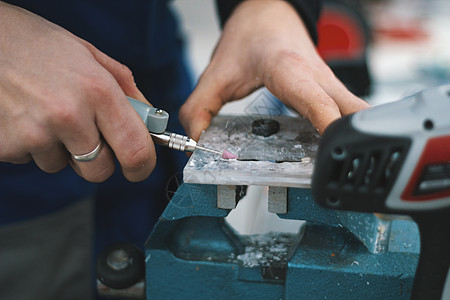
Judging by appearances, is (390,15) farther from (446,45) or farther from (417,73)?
(417,73)

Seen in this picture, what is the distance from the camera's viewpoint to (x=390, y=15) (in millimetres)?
3244

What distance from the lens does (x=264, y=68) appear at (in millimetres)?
835

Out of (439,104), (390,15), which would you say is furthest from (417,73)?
(439,104)

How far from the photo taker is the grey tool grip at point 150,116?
648 millimetres

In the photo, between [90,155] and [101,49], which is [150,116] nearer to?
[90,155]

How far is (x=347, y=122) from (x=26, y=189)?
808 mm

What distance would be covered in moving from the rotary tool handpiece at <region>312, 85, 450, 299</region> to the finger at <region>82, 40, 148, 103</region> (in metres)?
0.36

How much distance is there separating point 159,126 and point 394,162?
1.15 feet

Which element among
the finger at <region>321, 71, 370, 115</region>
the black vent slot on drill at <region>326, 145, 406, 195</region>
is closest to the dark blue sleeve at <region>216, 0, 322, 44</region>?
the finger at <region>321, 71, 370, 115</region>

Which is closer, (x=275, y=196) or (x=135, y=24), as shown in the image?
(x=275, y=196)

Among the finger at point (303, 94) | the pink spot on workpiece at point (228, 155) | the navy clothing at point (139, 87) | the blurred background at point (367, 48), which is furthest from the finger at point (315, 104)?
the navy clothing at point (139, 87)

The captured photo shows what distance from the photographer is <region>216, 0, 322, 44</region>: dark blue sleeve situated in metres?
0.98

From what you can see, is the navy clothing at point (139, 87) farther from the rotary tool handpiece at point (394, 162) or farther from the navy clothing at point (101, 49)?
the rotary tool handpiece at point (394, 162)

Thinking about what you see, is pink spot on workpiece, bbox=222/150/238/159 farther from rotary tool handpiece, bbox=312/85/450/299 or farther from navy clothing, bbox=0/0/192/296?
navy clothing, bbox=0/0/192/296
